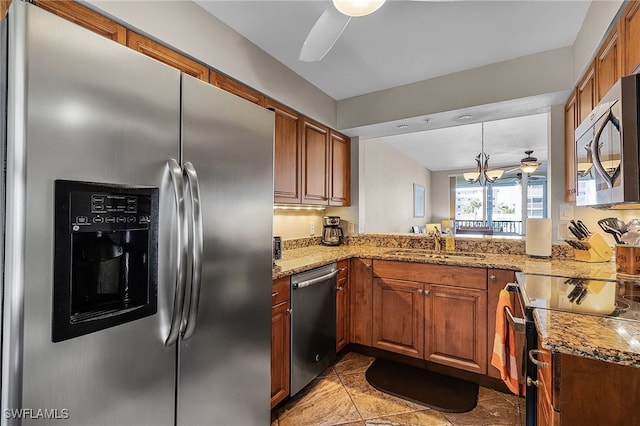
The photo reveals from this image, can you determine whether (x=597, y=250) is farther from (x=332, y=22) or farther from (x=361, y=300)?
(x=332, y=22)

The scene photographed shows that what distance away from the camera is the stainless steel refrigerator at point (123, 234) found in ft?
2.39

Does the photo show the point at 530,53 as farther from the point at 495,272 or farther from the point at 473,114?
the point at 495,272

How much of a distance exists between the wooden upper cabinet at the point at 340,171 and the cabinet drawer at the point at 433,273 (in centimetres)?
84

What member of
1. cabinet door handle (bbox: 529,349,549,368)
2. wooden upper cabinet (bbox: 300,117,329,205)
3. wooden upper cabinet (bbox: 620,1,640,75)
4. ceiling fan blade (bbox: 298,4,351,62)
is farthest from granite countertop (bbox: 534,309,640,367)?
wooden upper cabinet (bbox: 300,117,329,205)

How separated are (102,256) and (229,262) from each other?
0.46m

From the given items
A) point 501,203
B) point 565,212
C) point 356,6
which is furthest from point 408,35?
point 501,203

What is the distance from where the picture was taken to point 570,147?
2.20 m

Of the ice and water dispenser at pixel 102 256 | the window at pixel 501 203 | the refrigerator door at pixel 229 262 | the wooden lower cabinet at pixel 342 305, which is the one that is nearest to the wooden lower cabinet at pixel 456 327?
the wooden lower cabinet at pixel 342 305

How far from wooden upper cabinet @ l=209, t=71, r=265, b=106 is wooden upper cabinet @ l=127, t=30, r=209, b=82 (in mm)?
67

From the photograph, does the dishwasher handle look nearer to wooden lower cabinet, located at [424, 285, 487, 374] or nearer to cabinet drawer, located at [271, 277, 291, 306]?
cabinet drawer, located at [271, 277, 291, 306]

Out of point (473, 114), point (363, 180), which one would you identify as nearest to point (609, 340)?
point (473, 114)

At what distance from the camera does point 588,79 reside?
6.01ft

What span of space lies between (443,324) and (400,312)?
1.07 feet

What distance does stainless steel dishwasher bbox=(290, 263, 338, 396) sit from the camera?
1.96 meters
